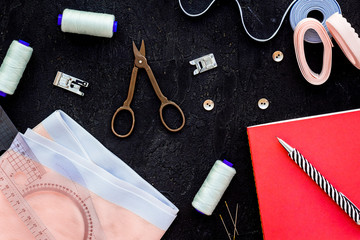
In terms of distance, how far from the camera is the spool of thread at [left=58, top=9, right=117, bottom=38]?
3.38ft

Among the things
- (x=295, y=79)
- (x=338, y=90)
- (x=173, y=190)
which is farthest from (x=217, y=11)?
(x=173, y=190)

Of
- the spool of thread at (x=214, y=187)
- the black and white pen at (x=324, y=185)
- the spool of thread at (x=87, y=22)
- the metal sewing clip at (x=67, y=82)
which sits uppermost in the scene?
the spool of thread at (x=87, y=22)

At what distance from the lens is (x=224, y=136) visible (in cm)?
110

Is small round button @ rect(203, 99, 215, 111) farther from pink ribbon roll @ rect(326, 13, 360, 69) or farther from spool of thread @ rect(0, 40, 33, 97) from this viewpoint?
spool of thread @ rect(0, 40, 33, 97)

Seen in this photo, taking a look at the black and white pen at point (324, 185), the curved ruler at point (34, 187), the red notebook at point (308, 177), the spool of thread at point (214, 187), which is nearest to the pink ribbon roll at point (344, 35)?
the red notebook at point (308, 177)

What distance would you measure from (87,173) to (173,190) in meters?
0.25

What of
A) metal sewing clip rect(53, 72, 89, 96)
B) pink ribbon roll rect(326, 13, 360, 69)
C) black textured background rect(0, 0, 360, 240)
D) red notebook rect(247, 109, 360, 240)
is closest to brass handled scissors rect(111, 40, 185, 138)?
black textured background rect(0, 0, 360, 240)

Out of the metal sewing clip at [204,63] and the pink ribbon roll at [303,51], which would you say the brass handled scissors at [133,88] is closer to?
the metal sewing clip at [204,63]

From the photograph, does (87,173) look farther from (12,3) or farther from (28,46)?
(12,3)

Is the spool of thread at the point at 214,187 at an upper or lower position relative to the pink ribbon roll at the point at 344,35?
lower

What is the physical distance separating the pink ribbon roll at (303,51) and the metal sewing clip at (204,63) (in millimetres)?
239

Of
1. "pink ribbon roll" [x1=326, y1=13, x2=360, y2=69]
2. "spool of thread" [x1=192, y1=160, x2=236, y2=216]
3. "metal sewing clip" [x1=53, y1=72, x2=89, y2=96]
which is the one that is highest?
"pink ribbon roll" [x1=326, y1=13, x2=360, y2=69]

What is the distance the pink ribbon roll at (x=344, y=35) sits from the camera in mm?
1001

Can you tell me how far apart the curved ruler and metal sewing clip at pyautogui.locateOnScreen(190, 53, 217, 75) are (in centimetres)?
46
